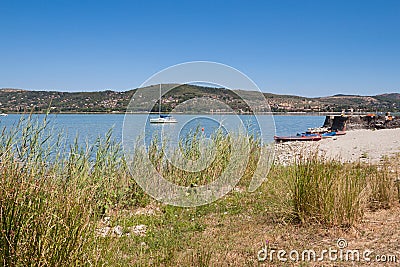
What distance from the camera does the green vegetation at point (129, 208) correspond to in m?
→ 2.77

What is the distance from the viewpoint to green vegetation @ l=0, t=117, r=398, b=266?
2766 millimetres

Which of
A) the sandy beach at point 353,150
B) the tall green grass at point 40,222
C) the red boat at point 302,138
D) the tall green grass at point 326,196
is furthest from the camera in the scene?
the red boat at point 302,138

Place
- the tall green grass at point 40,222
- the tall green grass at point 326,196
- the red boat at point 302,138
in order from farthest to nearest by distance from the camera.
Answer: the red boat at point 302,138 → the tall green grass at point 326,196 → the tall green grass at point 40,222

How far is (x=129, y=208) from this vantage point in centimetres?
641

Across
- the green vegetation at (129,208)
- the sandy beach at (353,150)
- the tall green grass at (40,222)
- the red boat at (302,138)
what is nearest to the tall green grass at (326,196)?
the green vegetation at (129,208)

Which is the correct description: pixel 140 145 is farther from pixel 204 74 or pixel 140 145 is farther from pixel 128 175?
pixel 204 74

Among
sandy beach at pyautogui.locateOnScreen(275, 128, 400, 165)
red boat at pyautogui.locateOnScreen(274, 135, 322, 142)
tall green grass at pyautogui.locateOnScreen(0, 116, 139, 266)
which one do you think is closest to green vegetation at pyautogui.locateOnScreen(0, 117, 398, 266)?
tall green grass at pyautogui.locateOnScreen(0, 116, 139, 266)

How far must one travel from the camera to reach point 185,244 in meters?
4.43

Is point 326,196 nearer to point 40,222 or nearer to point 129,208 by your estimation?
point 40,222

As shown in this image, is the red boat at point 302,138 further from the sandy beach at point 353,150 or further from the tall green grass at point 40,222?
the tall green grass at point 40,222

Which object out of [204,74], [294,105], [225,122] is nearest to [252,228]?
[204,74]

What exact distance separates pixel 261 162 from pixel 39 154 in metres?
5.44

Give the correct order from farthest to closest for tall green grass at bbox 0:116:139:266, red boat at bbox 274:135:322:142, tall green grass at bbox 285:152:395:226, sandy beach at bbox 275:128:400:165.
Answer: red boat at bbox 274:135:322:142 < sandy beach at bbox 275:128:400:165 < tall green grass at bbox 285:152:395:226 < tall green grass at bbox 0:116:139:266

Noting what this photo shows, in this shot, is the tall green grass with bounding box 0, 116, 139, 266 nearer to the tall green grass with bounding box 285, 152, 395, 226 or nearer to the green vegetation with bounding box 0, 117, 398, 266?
the green vegetation with bounding box 0, 117, 398, 266
